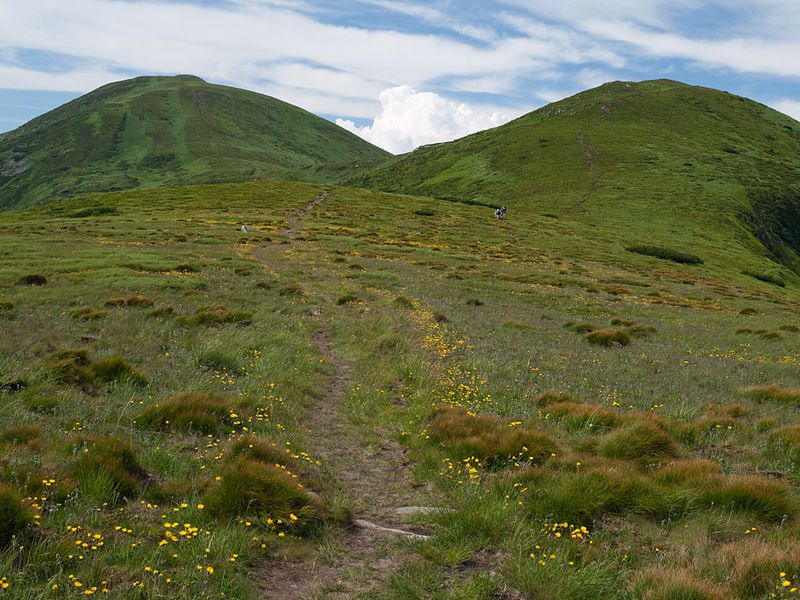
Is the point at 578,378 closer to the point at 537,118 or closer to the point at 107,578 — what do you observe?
the point at 107,578


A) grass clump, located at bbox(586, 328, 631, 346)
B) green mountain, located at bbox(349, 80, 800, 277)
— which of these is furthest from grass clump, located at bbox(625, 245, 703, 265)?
grass clump, located at bbox(586, 328, 631, 346)

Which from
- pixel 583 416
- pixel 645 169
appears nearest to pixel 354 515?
pixel 583 416

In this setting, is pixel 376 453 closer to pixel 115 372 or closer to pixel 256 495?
pixel 256 495

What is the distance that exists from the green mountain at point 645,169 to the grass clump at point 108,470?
279ft

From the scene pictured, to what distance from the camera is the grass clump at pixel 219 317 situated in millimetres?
18297

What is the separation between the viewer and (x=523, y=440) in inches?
351

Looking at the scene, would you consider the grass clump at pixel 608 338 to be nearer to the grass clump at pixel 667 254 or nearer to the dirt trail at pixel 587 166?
the grass clump at pixel 667 254

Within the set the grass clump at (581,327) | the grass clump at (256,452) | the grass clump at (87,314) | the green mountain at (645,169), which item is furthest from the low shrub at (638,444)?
the green mountain at (645,169)

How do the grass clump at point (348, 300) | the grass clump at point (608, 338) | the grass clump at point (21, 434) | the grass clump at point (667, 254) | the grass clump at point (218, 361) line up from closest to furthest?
the grass clump at point (21, 434) → the grass clump at point (218, 361) → the grass clump at point (608, 338) → the grass clump at point (348, 300) → the grass clump at point (667, 254)

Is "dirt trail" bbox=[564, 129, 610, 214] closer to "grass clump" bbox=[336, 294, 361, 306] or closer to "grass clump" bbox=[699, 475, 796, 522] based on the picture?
"grass clump" bbox=[336, 294, 361, 306]

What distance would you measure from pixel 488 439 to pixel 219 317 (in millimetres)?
12710

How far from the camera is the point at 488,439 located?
29.9ft

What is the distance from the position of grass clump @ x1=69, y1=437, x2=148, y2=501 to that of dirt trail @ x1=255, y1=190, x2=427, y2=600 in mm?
2168

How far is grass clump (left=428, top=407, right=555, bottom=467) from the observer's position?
870 cm
